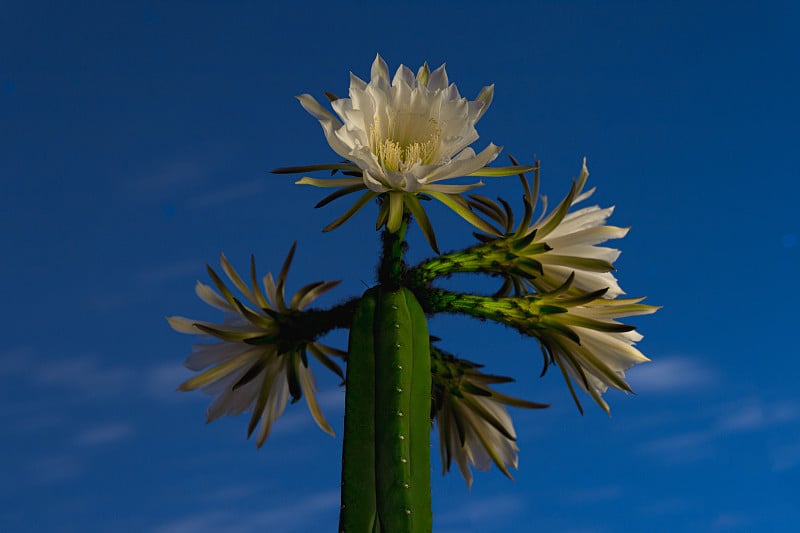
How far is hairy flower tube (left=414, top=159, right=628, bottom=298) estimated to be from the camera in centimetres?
242

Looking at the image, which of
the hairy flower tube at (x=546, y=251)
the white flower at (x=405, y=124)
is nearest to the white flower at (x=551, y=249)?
the hairy flower tube at (x=546, y=251)

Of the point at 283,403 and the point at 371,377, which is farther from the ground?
the point at 283,403

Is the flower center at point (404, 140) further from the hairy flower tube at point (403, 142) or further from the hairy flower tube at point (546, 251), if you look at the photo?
the hairy flower tube at point (546, 251)

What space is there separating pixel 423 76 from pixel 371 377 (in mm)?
803

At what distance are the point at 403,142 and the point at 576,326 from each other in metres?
0.65

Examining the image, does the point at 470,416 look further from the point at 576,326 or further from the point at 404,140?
the point at 404,140

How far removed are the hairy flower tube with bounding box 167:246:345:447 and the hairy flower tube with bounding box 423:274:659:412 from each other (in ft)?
1.40

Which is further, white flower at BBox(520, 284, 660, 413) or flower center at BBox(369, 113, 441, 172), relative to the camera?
white flower at BBox(520, 284, 660, 413)

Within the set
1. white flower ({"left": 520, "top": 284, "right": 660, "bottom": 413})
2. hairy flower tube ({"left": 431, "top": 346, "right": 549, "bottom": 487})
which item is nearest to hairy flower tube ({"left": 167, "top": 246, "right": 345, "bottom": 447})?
hairy flower tube ({"left": 431, "top": 346, "right": 549, "bottom": 487})

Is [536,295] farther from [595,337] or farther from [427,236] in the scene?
[427,236]

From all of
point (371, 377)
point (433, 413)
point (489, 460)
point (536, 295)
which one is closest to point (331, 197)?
point (371, 377)

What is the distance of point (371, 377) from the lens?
2156 millimetres

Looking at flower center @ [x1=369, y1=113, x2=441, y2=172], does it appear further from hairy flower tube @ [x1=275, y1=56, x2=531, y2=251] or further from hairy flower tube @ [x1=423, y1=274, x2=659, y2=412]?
hairy flower tube @ [x1=423, y1=274, x2=659, y2=412]

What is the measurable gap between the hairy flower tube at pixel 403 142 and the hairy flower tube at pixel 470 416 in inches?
20.2
